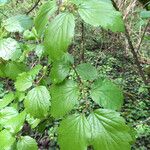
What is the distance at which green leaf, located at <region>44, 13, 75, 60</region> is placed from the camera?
75 centimetres

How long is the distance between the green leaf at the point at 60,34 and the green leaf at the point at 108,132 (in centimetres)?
22

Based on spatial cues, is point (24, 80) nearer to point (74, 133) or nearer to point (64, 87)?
point (64, 87)

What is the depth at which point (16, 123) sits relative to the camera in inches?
41.1

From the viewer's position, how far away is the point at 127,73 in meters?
4.83

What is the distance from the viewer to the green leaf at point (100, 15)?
750 millimetres

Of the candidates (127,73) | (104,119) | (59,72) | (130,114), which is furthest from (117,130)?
(127,73)

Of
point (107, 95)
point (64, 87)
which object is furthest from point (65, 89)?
point (107, 95)

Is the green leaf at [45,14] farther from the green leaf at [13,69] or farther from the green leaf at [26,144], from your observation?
the green leaf at [26,144]

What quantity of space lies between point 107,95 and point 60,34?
27 cm

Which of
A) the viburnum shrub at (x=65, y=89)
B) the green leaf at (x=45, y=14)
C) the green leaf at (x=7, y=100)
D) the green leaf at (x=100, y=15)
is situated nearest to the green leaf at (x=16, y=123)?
the viburnum shrub at (x=65, y=89)

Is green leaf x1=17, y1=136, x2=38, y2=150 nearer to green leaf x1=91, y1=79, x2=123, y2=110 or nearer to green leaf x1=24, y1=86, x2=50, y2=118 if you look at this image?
green leaf x1=24, y1=86, x2=50, y2=118

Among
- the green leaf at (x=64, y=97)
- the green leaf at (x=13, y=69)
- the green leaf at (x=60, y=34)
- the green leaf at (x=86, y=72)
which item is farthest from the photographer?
the green leaf at (x=13, y=69)

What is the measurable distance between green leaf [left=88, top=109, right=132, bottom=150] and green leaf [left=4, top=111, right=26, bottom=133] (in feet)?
0.91

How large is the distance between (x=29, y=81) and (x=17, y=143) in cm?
23
